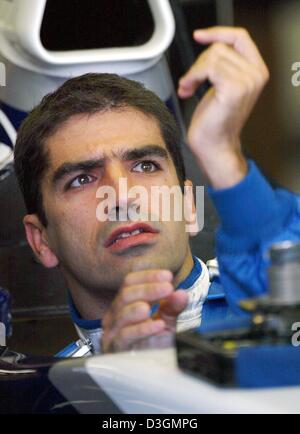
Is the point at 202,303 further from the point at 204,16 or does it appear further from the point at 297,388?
the point at 204,16

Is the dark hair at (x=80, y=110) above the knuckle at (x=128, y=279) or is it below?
above

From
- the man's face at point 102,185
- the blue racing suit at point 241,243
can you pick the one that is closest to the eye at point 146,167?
the man's face at point 102,185

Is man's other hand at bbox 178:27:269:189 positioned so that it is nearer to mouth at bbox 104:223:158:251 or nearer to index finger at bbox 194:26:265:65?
index finger at bbox 194:26:265:65

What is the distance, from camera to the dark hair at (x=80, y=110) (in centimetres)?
198

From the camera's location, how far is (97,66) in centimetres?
197

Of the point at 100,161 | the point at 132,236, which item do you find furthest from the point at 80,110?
the point at 132,236

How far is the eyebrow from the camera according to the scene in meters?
1.96

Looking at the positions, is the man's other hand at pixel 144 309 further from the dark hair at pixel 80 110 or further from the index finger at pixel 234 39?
the index finger at pixel 234 39

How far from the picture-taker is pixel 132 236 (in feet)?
6.40

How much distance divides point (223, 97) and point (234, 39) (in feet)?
0.35

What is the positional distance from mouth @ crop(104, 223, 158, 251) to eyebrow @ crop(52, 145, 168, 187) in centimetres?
11

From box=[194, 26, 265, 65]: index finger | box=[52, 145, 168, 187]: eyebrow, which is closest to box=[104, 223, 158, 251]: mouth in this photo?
box=[52, 145, 168, 187]: eyebrow

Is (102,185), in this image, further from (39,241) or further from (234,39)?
(234,39)

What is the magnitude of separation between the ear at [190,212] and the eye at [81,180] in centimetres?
15
